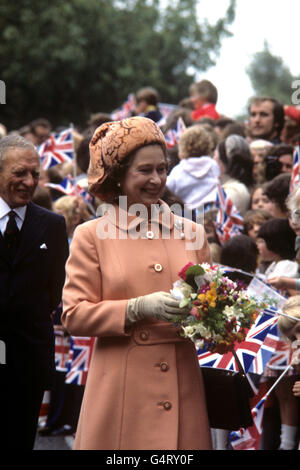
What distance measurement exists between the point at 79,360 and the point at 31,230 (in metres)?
2.26

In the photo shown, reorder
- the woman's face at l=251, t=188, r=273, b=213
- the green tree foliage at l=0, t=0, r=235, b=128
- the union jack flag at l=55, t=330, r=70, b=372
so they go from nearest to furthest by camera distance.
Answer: the woman's face at l=251, t=188, r=273, b=213 → the union jack flag at l=55, t=330, r=70, b=372 → the green tree foliage at l=0, t=0, r=235, b=128

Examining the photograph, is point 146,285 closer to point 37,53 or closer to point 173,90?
point 37,53

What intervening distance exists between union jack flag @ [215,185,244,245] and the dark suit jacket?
2189 mm

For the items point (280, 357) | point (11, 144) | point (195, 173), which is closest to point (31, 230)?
point (11, 144)

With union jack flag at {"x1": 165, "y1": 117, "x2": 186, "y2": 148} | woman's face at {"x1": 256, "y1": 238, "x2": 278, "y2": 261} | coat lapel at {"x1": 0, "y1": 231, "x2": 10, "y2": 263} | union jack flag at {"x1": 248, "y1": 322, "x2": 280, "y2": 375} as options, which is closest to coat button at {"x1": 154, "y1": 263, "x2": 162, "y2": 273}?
→ coat lapel at {"x1": 0, "y1": 231, "x2": 10, "y2": 263}

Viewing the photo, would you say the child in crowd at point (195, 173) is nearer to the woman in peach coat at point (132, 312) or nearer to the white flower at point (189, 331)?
the woman in peach coat at point (132, 312)

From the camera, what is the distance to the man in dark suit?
4680 millimetres

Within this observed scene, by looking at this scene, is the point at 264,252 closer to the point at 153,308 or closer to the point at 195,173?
the point at 195,173

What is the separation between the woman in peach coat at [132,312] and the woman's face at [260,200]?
10.6 feet

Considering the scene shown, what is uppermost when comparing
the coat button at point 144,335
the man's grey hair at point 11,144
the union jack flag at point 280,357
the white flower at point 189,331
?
the man's grey hair at point 11,144

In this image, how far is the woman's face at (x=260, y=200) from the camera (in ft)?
23.3

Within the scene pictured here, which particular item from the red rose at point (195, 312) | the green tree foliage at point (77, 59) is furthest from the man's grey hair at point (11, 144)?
the green tree foliage at point (77, 59)

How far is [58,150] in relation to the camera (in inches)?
357

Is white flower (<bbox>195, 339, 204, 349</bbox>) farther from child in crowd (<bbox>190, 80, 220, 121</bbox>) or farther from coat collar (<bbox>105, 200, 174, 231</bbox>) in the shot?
child in crowd (<bbox>190, 80, 220, 121</bbox>)
